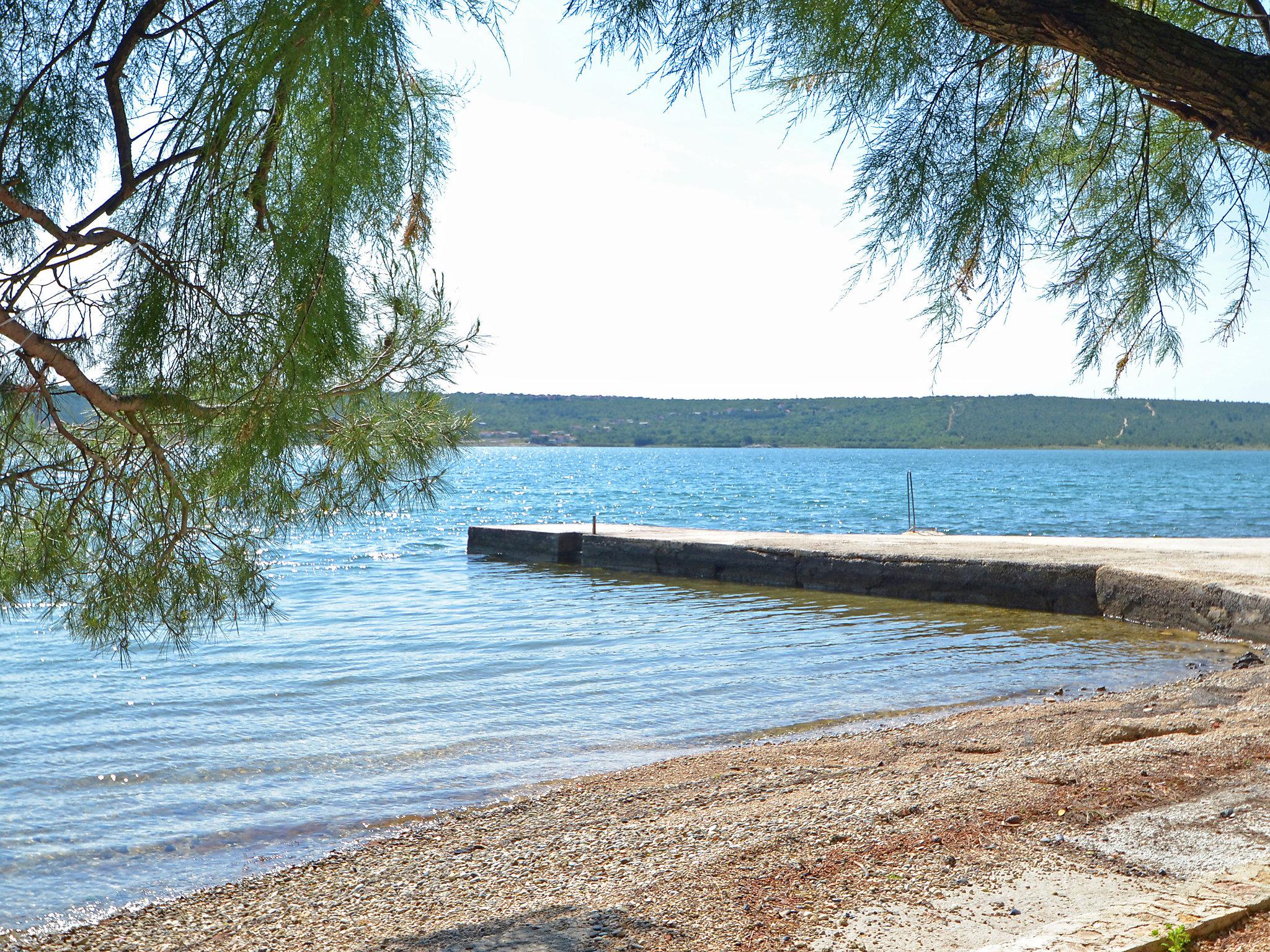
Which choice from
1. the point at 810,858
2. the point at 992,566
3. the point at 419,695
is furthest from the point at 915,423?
the point at 810,858

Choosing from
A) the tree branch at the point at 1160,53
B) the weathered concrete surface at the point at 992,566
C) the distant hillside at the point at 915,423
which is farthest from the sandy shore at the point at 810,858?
the distant hillside at the point at 915,423

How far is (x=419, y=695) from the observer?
309 inches

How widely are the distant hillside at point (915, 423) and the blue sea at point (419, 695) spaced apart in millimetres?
74128

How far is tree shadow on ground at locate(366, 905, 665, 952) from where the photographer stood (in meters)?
2.90

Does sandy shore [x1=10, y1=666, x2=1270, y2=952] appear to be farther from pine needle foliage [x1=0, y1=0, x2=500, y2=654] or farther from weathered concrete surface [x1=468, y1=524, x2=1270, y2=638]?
weathered concrete surface [x1=468, y1=524, x2=1270, y2=638]

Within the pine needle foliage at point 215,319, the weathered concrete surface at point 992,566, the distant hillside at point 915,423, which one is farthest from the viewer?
the distant hillside at point 915,423

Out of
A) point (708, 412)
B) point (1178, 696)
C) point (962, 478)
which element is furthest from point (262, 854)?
point (708, 412)

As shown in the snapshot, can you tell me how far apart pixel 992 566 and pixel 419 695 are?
22.1 ft

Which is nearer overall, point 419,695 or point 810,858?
point 810,858

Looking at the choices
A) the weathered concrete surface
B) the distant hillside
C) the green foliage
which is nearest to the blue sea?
the weathered concrete surface

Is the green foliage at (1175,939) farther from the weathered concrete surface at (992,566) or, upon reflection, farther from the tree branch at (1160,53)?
the weathered concrete surface at (992,566)

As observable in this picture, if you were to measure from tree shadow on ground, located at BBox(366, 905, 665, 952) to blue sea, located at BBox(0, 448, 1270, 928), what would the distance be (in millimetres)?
1328

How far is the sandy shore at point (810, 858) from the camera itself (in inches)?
110

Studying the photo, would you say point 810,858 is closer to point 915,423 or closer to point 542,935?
point 542,935
